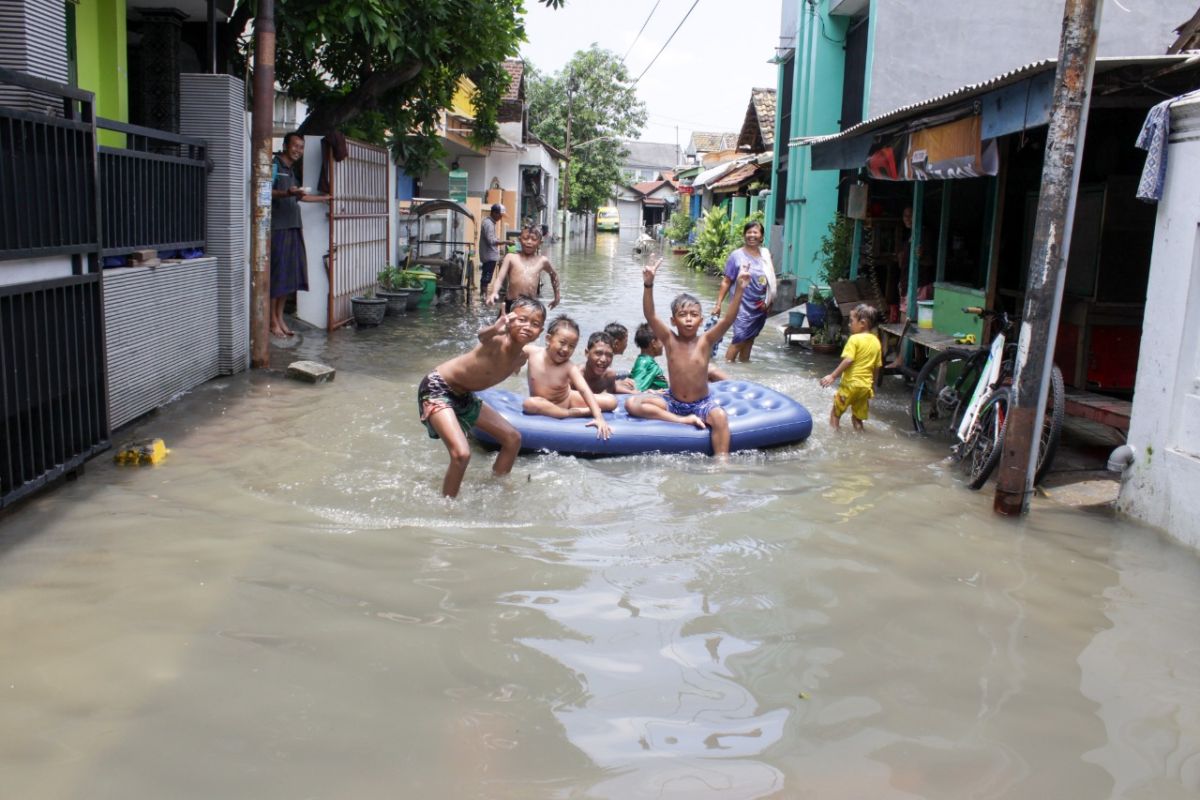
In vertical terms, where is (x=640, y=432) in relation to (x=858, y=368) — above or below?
below

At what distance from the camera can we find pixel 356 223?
1393cm

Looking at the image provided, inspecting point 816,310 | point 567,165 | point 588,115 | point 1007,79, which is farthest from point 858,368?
point 588,115

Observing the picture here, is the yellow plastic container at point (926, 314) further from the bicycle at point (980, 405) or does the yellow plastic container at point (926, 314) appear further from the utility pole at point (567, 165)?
the utility pole at point (567, 165)

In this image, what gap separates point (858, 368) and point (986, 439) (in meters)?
1.51

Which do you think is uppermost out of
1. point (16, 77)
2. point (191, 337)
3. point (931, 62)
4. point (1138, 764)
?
point (931, 62)

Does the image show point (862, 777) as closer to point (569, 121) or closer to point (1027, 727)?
point (1027, 727)

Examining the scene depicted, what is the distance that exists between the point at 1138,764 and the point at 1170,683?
795 mm

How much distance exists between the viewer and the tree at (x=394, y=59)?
1080 cm

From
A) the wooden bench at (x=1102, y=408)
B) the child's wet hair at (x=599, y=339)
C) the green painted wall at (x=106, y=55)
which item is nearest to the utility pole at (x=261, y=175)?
the green painted wall at (x=106, y=55)

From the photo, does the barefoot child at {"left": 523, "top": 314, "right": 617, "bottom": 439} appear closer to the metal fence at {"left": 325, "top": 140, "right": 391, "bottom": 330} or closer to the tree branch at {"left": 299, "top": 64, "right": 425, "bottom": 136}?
the metal fence at {"left": 325, "top": 140, "right": 391, "bottom": 330}

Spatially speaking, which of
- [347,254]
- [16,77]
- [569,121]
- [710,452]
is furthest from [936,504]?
[569,121]

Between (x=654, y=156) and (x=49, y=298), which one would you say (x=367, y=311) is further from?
(x=654, y=156)

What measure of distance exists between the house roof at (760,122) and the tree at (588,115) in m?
23.1

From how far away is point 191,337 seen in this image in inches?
344
